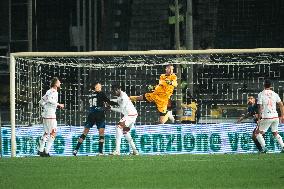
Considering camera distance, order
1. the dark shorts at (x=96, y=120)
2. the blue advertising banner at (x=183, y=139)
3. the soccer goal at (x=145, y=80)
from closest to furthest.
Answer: the dark shorts at (x=96, y=120), the blue advertising banner at (x=183, y=139), the soccer goal at (x=145, y=80)

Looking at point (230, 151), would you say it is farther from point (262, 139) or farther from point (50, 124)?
point (50, 124)

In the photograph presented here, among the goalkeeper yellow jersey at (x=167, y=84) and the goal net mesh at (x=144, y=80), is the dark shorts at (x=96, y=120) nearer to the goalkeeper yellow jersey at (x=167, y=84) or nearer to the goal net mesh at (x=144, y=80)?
the goal net mesh at (x=144, y=80)

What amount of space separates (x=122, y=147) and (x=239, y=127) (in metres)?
2.96

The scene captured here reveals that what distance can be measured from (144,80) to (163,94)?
1.73 m

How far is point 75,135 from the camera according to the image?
27234 millimetres

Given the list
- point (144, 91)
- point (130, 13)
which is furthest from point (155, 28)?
point (144, 91)

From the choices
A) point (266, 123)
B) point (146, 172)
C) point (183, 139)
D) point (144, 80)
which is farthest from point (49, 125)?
point (146, 172)

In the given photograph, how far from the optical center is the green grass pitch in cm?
1630

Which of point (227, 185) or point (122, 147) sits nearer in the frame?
point (227, 185)

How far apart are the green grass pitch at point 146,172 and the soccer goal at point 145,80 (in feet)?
15.7

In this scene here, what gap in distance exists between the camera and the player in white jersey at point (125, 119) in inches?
1027

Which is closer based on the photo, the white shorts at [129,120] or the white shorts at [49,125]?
the white shorts at [49,125]

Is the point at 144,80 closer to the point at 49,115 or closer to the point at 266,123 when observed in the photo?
the point at 49,115

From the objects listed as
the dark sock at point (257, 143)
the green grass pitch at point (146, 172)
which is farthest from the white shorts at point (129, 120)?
the dark sock at point (257, 143)
